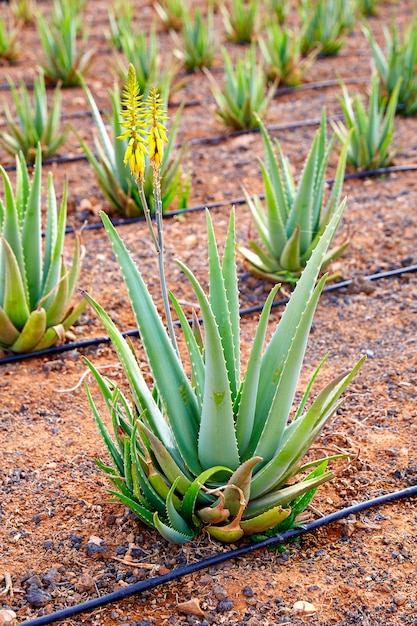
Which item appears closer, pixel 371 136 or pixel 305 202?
pixel 305 202

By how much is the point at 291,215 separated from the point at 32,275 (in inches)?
44.3

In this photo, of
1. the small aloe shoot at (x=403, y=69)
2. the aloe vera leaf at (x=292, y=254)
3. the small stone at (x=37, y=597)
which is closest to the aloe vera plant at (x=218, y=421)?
the small stone at (x=37, y=597)

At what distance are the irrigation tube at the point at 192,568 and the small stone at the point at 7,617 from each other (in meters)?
0.04

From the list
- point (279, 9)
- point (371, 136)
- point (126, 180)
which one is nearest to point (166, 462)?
point (126, 180)

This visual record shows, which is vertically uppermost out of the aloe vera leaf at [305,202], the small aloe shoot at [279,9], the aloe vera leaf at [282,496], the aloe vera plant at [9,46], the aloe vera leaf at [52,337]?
the small aloe shoot at [279,9]

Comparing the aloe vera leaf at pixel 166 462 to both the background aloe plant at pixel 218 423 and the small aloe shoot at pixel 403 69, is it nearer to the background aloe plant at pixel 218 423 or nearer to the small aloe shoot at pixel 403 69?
A: the background aloe plant at pixel 218 423

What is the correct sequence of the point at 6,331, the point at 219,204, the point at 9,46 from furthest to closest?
the point at 9,46, the point at 219,204, the point at 6,331

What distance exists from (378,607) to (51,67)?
210 inches

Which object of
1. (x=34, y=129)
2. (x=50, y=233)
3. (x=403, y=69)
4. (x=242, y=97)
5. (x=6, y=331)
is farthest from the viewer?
(x=403, y=69)

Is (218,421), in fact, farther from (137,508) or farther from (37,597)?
(37,597)

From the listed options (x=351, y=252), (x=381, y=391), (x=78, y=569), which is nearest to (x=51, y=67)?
(x=351, y=252)

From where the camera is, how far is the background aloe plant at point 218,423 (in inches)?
70.2

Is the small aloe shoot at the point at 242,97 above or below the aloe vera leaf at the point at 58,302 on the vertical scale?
above

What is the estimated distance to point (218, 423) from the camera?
1.78 meters
